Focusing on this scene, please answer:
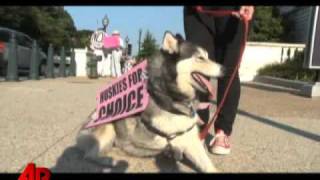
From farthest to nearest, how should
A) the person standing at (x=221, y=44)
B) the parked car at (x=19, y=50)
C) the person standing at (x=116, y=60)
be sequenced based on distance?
the person standing at (x=116, y=60), the parked car at (x=19, y=50), the person standing at (x=221, y=44)

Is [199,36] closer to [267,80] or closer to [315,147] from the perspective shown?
[315,147]

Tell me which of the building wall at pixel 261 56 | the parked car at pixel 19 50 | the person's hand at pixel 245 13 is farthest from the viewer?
the building wall at pixel 261 56

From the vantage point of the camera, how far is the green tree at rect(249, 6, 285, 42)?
27.1m

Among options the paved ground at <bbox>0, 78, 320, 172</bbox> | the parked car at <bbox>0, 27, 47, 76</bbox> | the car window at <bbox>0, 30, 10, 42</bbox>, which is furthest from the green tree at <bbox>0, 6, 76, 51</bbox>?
the paved ground at <bbox>0, 78, 320, 172</bbox>

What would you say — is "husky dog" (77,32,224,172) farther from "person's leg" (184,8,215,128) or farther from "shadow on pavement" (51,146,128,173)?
"person's leg" (184,8,215,128)

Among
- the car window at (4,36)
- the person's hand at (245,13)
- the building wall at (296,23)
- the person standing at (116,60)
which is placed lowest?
the person standing at (116,60)

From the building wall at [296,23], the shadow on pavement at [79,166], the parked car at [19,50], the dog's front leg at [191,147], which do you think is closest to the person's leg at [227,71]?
the dog's front leg at [191,147]

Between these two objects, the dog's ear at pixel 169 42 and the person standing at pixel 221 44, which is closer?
the dog's ear at pixel 169 42

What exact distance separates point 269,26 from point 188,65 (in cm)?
→ 2447

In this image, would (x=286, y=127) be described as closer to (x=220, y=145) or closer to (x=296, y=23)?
(x=220, y=145)

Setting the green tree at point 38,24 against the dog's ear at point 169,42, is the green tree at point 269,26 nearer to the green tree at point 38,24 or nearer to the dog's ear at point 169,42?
the green tree at point 38,24

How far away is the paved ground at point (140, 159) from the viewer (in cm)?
413

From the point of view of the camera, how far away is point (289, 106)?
9.52 m
